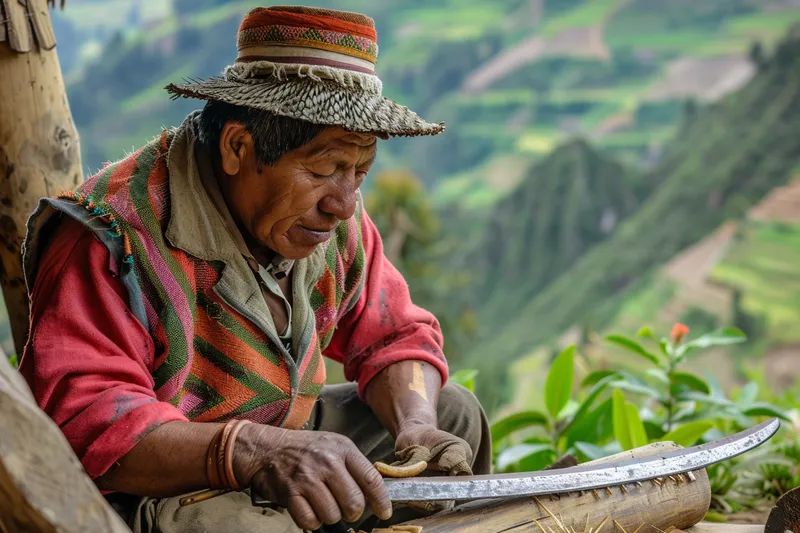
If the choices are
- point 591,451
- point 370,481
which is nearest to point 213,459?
point 370,481

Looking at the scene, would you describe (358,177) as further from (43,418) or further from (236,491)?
(43,418)

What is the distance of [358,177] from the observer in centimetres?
226

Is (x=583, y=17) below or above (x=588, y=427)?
below

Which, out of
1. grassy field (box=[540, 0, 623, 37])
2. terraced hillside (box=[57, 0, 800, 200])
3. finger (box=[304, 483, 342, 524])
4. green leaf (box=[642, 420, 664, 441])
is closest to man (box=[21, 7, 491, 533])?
finger (box=[304, 483, 342, 524])

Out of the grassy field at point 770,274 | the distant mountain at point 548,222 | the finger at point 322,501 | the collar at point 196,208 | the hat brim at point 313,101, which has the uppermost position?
the hat brim at point 313,101

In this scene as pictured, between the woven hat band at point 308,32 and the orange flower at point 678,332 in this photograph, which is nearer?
the woven hat band at point 308,32

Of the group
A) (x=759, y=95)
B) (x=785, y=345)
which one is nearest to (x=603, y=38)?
(x=759, y=95)

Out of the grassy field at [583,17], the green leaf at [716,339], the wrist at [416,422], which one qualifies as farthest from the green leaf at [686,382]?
the grassy field at [583,17]

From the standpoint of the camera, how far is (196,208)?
2170mm

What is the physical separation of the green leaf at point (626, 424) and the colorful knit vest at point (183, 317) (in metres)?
1.41

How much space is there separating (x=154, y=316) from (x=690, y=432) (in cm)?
223

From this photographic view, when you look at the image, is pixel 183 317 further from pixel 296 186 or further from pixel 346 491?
pixel 346 491

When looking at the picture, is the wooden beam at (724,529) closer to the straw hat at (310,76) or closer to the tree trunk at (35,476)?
the straw hat at (310,76)

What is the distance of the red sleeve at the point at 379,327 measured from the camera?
2623 millimetres
